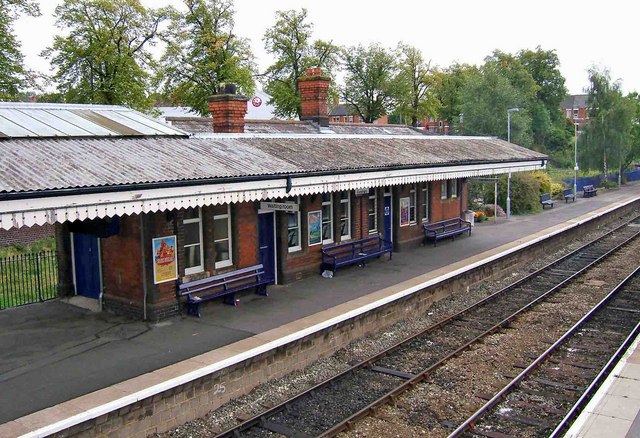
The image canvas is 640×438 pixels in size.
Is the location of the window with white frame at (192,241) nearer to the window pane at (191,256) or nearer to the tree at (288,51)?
the window pane at (191,256)

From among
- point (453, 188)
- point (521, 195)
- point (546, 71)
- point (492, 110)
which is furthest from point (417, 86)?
point (453, 188)

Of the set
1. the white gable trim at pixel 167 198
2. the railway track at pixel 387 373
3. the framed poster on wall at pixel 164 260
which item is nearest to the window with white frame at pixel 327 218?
the white gable trim at pixel 167 198

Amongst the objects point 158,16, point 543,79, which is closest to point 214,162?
point 158,16

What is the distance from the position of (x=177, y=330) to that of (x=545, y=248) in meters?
14.9

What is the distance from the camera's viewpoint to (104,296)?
467 inches

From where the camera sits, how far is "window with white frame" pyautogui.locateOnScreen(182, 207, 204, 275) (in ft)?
38.5

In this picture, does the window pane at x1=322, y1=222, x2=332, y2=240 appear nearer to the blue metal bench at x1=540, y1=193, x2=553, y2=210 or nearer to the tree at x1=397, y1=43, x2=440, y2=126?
the blue metal bench at x1=540, y1=193, x2=553, y2=210

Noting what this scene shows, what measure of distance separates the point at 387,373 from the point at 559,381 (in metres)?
2.74

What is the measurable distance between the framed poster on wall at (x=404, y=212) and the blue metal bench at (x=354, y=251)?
1295mm

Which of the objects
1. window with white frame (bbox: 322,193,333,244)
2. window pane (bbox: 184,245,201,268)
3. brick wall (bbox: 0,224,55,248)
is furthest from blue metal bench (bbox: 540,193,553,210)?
window pane (bbox: 184,245,201,268)

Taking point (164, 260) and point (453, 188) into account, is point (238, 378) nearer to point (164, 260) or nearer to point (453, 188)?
point (164, 260)

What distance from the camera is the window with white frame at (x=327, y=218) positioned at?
50.5 feet

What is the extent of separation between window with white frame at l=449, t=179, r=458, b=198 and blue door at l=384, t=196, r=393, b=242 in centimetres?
409

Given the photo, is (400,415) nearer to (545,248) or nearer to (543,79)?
(545,248)
